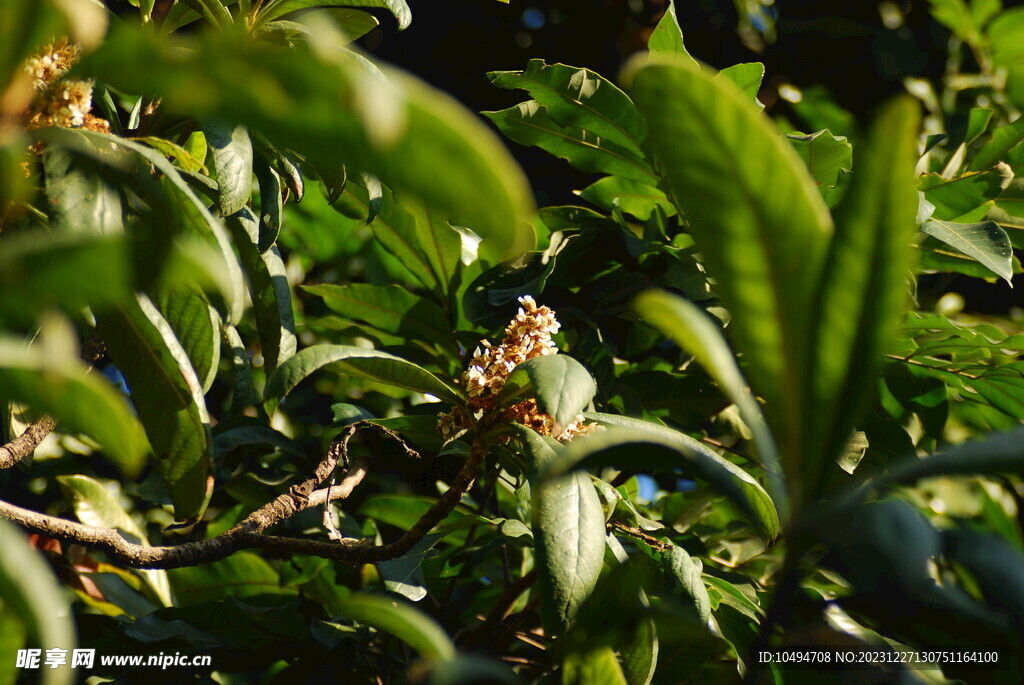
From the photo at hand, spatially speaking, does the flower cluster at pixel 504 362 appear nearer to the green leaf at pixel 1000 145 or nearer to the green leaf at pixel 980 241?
the green leaf at pixel 980 241

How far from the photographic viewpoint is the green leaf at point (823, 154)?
1.25m

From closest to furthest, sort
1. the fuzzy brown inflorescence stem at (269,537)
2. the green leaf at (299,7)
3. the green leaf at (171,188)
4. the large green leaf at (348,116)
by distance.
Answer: the large green leaf at (348,116), the green leaf at (171,188), the fuzzy brown inflorescence stem at (269,537), the green leaf at (299,7)

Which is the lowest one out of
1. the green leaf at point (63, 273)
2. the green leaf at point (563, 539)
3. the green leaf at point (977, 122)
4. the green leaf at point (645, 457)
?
the green leaf at point (563, 539)

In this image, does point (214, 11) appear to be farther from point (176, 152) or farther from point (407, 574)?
point (407, 574)

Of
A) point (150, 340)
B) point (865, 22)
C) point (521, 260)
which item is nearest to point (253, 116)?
point (150, 340)

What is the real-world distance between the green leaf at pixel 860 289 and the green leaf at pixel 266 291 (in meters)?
0.80

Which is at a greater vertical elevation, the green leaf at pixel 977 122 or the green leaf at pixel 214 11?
the green leaf at pixel 214 11

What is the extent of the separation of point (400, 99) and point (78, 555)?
166cm

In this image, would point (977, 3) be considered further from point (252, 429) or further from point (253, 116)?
point (253, 116)

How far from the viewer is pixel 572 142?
1.38m

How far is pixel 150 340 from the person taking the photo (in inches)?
34.1

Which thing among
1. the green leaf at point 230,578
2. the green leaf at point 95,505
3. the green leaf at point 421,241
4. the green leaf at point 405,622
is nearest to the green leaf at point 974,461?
the green leaf at point 405,622

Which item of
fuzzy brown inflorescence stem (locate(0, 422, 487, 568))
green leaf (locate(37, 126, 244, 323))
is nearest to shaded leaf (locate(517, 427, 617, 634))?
fuzzy brown inflorescence stem (locate(0, 422, 487, 568))

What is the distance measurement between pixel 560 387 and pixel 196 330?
0.43 metres
